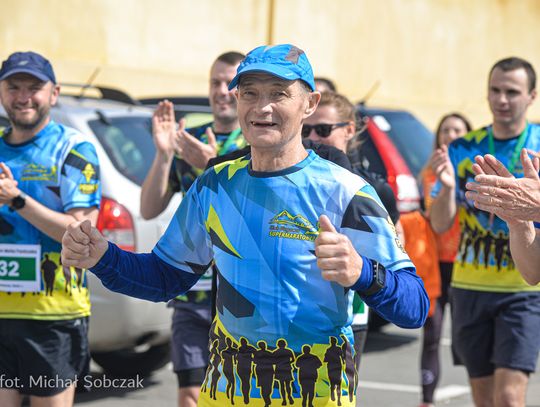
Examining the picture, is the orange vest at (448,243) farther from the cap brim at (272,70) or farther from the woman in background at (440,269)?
the cap brim at (272,70)

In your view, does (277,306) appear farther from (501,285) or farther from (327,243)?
(501,285)

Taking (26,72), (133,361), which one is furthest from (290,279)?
(133,361)

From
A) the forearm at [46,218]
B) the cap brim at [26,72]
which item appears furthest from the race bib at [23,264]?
the cap brim at [26,72]

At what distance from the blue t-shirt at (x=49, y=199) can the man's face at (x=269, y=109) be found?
5.77 feet

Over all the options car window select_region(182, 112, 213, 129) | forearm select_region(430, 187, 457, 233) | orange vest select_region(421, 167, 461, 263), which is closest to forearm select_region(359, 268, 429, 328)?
forearm select_region(430, 187, 457, 233)

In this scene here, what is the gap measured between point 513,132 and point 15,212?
2676 millimetres

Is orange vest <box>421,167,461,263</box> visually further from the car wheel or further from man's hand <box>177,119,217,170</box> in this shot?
man's hand <box>177,119,217,170</box>

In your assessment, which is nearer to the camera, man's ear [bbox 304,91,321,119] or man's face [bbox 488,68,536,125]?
man's ear [bbox 304,91,321,119]

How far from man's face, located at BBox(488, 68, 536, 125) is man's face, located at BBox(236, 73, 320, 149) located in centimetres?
278

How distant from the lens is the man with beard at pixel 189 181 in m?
5.97

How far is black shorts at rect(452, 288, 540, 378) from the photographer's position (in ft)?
20.0

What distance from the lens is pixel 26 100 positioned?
17.8 ft

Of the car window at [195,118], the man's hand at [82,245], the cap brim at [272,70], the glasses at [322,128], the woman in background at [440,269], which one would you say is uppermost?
the cap brim at [272,70]

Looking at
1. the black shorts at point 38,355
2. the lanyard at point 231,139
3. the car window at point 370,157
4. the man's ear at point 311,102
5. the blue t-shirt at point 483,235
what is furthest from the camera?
the car window at point 370,157
